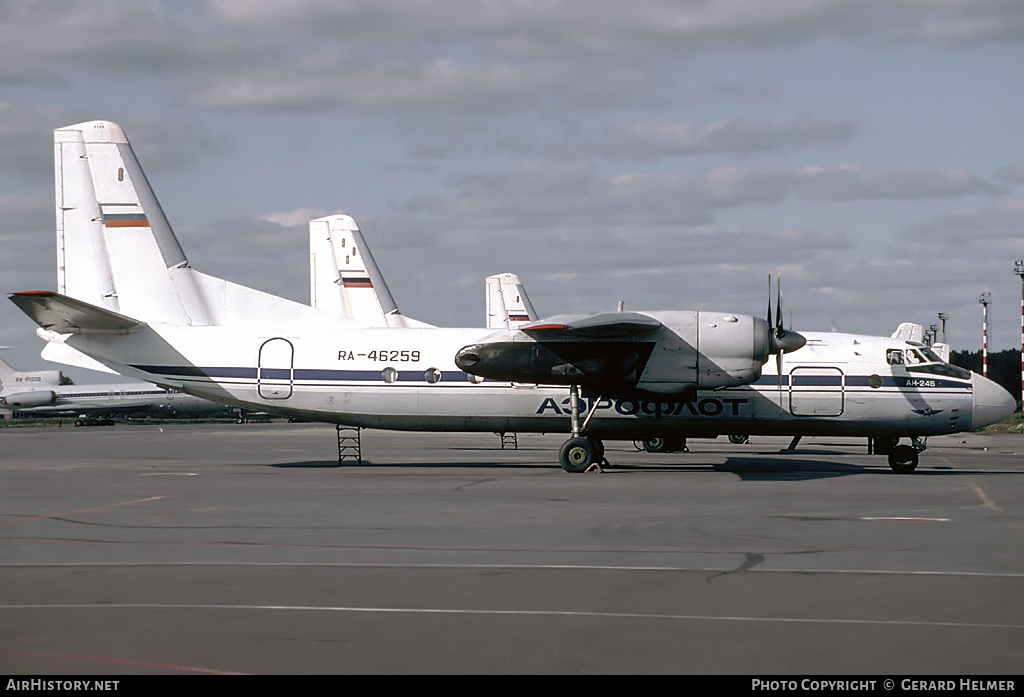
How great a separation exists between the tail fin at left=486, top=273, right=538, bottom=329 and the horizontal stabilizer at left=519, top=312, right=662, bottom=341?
31.4 m

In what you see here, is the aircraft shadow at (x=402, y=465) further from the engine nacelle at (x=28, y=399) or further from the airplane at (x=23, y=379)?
the airplane at (x=23, y=379)

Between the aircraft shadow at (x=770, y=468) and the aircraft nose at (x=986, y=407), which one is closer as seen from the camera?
the aircraft shadow at (x=770, y=468)

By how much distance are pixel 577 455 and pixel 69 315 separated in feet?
41.9

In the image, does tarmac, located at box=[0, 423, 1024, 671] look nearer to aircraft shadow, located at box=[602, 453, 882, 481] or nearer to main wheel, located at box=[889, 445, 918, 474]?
aircraft shadow, located at box=[602, 453, 882, 481]

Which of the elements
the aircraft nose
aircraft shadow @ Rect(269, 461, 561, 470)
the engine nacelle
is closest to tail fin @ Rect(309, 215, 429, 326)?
aircraft shadow @ Rect(269, 461, 561, 470)

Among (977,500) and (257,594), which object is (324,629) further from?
(977,500)

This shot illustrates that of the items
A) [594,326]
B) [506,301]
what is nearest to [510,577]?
[594,326]

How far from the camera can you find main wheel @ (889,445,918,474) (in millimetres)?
24844

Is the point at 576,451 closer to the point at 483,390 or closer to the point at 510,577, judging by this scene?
the point at 483,390

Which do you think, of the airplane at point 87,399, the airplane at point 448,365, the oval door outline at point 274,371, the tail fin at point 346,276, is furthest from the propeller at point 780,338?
the airplane at point 87,399

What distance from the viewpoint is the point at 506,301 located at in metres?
55.4

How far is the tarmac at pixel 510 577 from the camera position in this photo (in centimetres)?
677

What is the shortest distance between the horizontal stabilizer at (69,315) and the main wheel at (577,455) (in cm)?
1124
